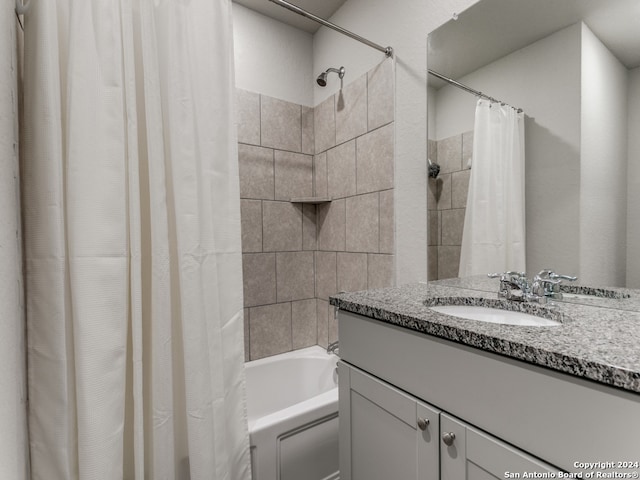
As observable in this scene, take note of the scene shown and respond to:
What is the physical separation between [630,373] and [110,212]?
1059mm

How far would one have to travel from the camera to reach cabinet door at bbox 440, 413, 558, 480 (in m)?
0.59

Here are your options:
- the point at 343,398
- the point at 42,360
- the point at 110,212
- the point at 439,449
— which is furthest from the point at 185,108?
the point at 439,449

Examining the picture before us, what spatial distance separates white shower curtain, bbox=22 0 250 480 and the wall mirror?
0.93 m

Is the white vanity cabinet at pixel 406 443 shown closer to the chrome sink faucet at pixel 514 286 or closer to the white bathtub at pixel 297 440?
the white bathtub at pixel 297 440

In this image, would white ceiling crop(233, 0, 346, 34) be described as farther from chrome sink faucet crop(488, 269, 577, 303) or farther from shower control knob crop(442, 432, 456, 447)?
shower control knob crop(442, 432, 456, 447)

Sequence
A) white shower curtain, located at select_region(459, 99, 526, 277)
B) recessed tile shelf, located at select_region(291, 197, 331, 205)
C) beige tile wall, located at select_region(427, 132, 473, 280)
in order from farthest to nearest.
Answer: recessed tile shelf, located at select_region(291, 197, 331, 205), beige tile wall, located at select_region(427, 132, 473, 280), white shower curtain, located at select_region(459, 99, 526, 277)

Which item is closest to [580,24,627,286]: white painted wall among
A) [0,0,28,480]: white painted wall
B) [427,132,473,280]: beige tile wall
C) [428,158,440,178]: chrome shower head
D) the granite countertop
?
the granite countertop

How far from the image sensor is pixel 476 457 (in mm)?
654

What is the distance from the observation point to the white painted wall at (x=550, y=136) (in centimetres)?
95

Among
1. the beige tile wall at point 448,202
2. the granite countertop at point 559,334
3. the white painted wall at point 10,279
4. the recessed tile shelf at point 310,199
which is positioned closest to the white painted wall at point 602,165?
the granite countertop at point 559,334

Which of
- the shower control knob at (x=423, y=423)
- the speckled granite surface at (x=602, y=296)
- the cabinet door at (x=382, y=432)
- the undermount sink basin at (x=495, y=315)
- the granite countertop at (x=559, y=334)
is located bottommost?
the cabinet door at (x=382, y=432)

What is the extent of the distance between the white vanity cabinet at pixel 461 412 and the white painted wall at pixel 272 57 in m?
1.55

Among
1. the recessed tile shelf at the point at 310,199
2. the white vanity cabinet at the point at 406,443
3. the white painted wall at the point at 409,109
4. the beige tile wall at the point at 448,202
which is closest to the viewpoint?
the white vanity cabinet at the point at 406,443

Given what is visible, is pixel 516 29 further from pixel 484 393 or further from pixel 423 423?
pixel 423 423
